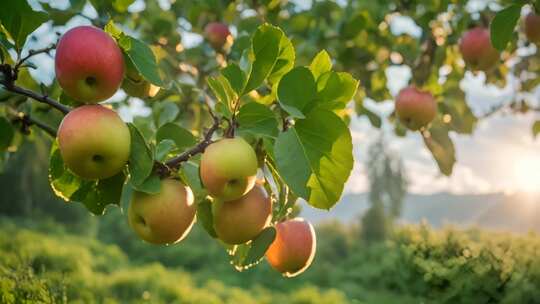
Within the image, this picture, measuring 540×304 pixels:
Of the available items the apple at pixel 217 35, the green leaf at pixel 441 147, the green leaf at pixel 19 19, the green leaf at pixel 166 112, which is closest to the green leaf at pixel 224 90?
the green leaf at pixel 19 19

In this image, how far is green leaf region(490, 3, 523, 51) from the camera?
146 cm

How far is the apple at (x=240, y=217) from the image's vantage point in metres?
1.15

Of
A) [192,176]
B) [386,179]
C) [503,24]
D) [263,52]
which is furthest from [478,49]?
[386,179]

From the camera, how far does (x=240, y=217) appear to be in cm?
115

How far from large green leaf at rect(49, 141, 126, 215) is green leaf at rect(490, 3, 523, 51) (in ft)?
3.25

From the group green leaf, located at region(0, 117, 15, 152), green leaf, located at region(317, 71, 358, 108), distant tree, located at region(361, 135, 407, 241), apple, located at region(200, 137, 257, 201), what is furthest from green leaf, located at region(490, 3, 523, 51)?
distant tree, located at region(361, 135, 407, 241)

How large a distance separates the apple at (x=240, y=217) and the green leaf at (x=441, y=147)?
1.05 m

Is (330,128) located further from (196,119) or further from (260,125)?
(196,119)

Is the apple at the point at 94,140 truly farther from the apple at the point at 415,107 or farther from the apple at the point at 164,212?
the apple at the point at 415,107

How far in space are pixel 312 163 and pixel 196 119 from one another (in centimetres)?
136

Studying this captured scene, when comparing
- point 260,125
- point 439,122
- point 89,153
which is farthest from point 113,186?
point 439,122

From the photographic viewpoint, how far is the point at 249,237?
117 centimetres

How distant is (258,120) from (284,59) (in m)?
0.13

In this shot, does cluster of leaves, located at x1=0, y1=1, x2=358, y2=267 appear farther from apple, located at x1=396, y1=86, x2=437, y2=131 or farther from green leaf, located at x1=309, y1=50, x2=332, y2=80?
apple, located at x1=396, y1=86, x2=437, y2=131
